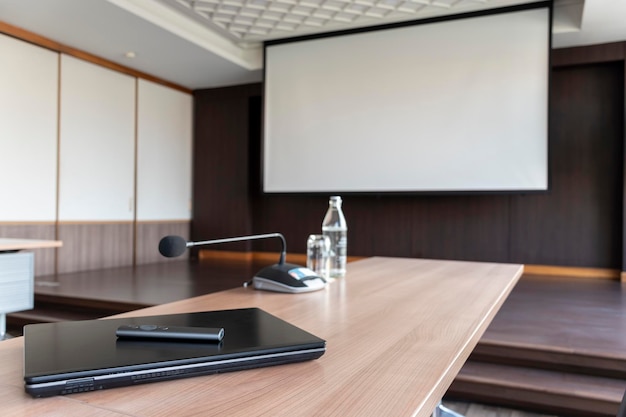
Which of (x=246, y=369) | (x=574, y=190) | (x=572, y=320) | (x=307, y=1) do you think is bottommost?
(x=572, y=320)

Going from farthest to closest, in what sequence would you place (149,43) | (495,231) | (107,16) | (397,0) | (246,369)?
(495,231), (149,43), (397,0), (107,16), (246,369)

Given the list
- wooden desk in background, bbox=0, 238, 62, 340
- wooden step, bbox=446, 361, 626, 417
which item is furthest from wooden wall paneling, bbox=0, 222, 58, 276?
wooden step, bbox=446, 361, 626, 417

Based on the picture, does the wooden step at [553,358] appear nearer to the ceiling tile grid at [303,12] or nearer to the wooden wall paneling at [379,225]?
the wooden wall paneling at [379,225]

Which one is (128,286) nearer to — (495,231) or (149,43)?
(149,43)

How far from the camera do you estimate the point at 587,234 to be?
497cm

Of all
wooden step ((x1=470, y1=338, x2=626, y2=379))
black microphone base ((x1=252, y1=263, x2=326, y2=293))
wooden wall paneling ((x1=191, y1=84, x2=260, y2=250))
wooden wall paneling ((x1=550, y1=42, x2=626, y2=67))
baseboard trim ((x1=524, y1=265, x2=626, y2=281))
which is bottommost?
wooden step ((x1=470, y1=338, x2=626, y2=379))

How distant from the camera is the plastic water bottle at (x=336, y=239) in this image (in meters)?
1.83

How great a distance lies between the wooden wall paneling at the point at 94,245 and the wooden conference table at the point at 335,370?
13.8ft

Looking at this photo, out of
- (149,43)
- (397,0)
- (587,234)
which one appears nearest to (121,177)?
(149,43)

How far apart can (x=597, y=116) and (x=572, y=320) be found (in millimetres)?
2696

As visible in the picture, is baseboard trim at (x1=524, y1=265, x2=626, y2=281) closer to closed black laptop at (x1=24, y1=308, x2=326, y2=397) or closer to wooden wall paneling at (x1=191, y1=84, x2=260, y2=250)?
wooden wall paneling at (x1=191, y1=84, x2=260, y2=250)

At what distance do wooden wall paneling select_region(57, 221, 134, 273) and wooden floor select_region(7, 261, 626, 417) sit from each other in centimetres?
51

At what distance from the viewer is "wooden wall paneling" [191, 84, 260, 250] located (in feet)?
20.8

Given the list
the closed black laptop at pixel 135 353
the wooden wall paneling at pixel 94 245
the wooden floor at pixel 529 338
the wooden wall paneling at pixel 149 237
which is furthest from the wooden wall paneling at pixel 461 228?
the closed black laptop at pixel 135 353
